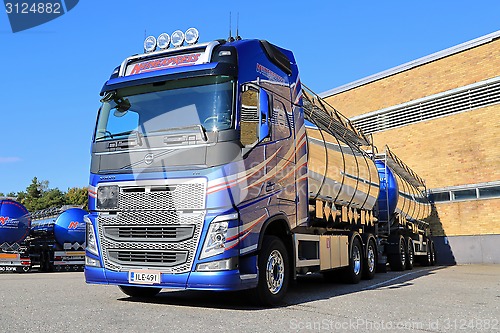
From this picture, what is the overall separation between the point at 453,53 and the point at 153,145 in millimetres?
20471

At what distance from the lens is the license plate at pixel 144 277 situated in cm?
635

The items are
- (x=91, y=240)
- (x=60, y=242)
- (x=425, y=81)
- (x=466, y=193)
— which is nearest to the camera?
(x=91, y=240)

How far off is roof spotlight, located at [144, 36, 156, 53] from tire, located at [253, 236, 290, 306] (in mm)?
3430

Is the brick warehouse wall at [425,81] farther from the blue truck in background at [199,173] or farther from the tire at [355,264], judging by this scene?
the blue truck in background at [199,173]

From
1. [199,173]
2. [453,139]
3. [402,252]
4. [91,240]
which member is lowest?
[402,252]

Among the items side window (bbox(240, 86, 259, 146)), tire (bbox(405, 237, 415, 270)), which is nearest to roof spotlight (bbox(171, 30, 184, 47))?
side window (bbox(240, 86, 259, 146))

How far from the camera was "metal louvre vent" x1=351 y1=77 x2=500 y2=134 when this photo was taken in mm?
21777

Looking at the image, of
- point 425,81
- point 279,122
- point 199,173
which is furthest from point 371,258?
point 425,81

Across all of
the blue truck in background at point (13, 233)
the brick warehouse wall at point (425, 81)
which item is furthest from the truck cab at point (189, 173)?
the brick warehouse wall at point (425, 81)

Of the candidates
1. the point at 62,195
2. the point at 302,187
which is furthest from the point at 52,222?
the point at 62,195

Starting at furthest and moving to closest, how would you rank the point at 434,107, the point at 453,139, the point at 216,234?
the point at 434,107, the point at 453,139, the point at 216,234

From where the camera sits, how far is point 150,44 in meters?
7.67

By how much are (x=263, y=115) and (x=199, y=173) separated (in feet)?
3.91

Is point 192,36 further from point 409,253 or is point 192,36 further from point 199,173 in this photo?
point 409,253
